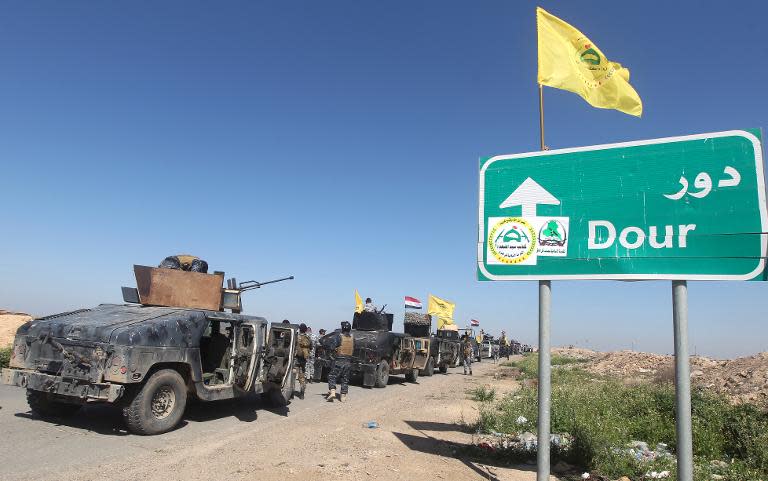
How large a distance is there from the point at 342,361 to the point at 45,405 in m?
6.43

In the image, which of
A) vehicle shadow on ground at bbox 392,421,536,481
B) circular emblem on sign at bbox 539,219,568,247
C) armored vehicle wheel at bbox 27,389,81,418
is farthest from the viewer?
armored vehicle wheel at bbox 27,389,81,418

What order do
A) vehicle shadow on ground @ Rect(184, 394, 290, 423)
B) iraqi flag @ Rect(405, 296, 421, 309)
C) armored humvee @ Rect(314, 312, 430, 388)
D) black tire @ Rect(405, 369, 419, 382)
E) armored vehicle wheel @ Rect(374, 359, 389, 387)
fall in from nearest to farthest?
vehicle shadow on ground @ Rect(184, 394, 290, 423) → armored humvee @ Rect(314, 312, 430, 388) → armored vehicle wheel @ Rect(374, 359, 389, 387) → black tire @ Rect(405, 369, 419, 382) → iraqi flag @ Rect(405, 296, 421, 309)

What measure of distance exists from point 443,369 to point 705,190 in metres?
18.1

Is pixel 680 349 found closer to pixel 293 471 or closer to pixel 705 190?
pixel 705 190

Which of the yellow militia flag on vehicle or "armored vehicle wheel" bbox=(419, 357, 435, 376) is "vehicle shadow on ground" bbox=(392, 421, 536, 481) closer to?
"armored vehicle wheel" bbox=(419, 357, 435, 376)

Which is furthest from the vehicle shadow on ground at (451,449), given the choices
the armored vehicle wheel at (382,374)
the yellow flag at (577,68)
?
the armored vehicle wheel at (382,374)

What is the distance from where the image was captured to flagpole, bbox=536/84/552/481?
205 inches

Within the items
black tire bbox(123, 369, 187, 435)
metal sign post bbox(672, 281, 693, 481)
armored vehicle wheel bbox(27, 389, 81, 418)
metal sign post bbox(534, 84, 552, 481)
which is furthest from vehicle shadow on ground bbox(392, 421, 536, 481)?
armored vehicle wheel bbox(27, 389, 81, 418)

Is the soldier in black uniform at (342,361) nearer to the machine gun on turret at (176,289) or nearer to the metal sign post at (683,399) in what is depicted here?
the machine gun on turret at (176,289)

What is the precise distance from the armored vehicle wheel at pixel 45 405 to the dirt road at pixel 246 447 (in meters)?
0.19

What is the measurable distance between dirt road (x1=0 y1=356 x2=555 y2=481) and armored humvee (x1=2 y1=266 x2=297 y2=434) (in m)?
0.47

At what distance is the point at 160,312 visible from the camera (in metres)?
8.12

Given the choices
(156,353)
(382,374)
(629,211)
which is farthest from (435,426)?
(382,374)

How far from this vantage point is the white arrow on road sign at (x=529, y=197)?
5918 mm
